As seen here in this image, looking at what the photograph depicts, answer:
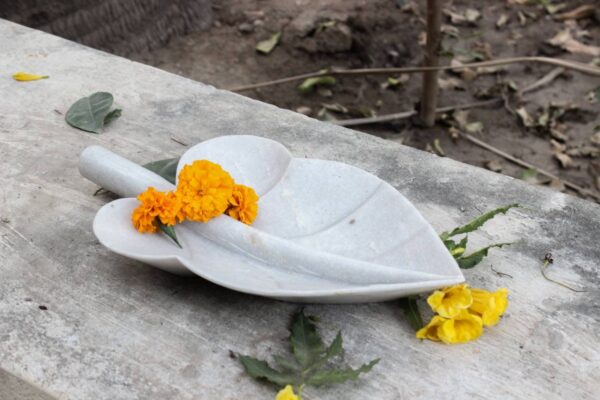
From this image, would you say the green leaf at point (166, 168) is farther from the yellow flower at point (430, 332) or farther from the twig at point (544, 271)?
the twig at point (544, 271)

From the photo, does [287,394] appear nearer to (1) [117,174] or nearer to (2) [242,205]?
(2) [242,205]

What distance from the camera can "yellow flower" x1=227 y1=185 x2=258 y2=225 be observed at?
146cm

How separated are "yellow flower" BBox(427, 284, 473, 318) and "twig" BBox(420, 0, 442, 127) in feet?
5.55

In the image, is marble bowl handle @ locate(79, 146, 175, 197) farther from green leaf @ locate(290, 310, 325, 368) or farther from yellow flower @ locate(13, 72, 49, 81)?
yellow flower @ locate(13, 72, 49, 81)

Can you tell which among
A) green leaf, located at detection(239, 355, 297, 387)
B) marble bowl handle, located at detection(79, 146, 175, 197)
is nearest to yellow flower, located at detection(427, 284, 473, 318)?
green leaf, located at detection(239, 355, 297, 387)

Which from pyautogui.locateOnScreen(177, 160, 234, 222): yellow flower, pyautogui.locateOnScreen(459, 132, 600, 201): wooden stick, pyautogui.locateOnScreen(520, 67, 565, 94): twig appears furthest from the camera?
pyautogui.locateOnScreen(520, 67, 565, 94): twig

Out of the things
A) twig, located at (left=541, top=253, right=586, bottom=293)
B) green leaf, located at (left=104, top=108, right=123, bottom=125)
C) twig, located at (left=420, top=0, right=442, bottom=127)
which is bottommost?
twig, located at (left=420, top=0, right=442, bottom=127)

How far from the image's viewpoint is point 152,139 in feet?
6.16

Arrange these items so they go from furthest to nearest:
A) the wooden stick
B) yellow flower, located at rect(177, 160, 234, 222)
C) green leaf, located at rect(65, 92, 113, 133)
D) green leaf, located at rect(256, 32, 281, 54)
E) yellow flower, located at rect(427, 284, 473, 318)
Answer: green leaf, located at rect(256, 32, 281, 54) < the wooden stick < green leaf, located at rect(65, 92, 113, 133) < yellow flower, located at rect(177, 160, 234, 222) < yellow flower, located at rect(427, 284, 473, 318)

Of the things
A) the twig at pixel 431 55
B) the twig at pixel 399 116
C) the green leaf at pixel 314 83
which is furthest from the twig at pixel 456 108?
the green leaf at pixel 314 83

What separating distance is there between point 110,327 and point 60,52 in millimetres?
1141

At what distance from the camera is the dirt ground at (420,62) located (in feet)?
10.1

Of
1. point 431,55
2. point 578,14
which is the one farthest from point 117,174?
point 578,14

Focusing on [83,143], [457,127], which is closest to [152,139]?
[83,143]
